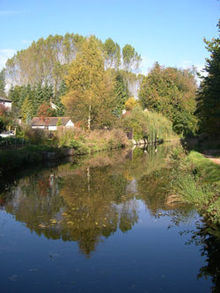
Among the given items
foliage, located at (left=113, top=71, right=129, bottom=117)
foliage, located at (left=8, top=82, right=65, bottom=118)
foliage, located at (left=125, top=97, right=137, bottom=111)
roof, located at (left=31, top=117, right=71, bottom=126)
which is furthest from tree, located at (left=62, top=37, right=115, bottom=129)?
foliage, located at (left=125, top=97, right=137, bottom=111)

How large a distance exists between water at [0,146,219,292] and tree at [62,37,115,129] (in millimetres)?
23494

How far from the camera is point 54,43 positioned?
65.6 meters

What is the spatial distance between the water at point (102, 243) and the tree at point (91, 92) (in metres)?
23.5

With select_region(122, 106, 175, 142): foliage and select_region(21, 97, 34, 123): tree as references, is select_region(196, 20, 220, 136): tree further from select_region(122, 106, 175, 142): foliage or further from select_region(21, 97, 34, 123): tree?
select_region(21, 97, 34, 123): tree

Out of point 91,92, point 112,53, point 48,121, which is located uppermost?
point 112,53

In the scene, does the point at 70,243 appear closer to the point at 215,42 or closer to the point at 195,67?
the point at 215,42

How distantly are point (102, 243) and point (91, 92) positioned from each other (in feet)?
97.4

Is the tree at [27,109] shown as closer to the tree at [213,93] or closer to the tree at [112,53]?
the tree at [112,53]

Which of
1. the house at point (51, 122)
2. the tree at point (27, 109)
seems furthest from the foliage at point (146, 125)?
the tree at point (27, 109)

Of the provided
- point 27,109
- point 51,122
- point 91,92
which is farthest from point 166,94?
point 27,109

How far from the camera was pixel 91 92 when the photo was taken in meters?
36.3

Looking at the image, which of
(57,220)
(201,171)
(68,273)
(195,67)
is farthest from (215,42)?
(195,67)

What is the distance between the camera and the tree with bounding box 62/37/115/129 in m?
36.8

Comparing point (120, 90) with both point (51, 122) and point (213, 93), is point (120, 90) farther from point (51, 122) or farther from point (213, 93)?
point (213, 93)
